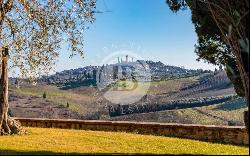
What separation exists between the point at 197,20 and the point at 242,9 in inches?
351

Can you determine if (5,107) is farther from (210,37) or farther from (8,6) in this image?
(210,37)

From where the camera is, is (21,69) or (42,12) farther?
(21,69)

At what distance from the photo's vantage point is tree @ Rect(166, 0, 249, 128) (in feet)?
55.7

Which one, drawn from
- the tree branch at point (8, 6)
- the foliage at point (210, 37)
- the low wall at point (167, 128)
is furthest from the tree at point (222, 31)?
the tree branch at point (8, 6)

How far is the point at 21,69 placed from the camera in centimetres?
3216

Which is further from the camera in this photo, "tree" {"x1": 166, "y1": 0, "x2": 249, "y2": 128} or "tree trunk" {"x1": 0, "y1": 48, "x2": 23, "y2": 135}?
"tree trunk" {"x1": 0, "y1": 48, "x2": 23, "y2": 135}

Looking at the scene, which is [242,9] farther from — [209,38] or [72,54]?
[72,54]

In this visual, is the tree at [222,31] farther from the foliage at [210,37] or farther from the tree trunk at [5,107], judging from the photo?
the tree trunk at [5,107]

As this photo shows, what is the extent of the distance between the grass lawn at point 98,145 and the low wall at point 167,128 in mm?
3970

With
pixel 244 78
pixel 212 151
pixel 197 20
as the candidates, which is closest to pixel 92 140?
pixel 212 151

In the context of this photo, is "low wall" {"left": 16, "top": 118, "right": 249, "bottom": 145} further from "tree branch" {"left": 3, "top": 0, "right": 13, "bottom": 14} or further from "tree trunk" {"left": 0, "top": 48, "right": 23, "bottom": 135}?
"tree branch" {"left": 3, "top": 0, "right": 13, "bottom": 14}

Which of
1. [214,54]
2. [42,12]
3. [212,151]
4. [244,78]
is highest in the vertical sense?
[42,12]

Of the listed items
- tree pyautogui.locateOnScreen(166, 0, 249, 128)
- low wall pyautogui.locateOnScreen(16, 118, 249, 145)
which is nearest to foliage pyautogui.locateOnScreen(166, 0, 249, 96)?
tree pyautogui.locateOnScreen(166, 0, 249, 128)

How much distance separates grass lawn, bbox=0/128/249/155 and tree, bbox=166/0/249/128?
3.98m
